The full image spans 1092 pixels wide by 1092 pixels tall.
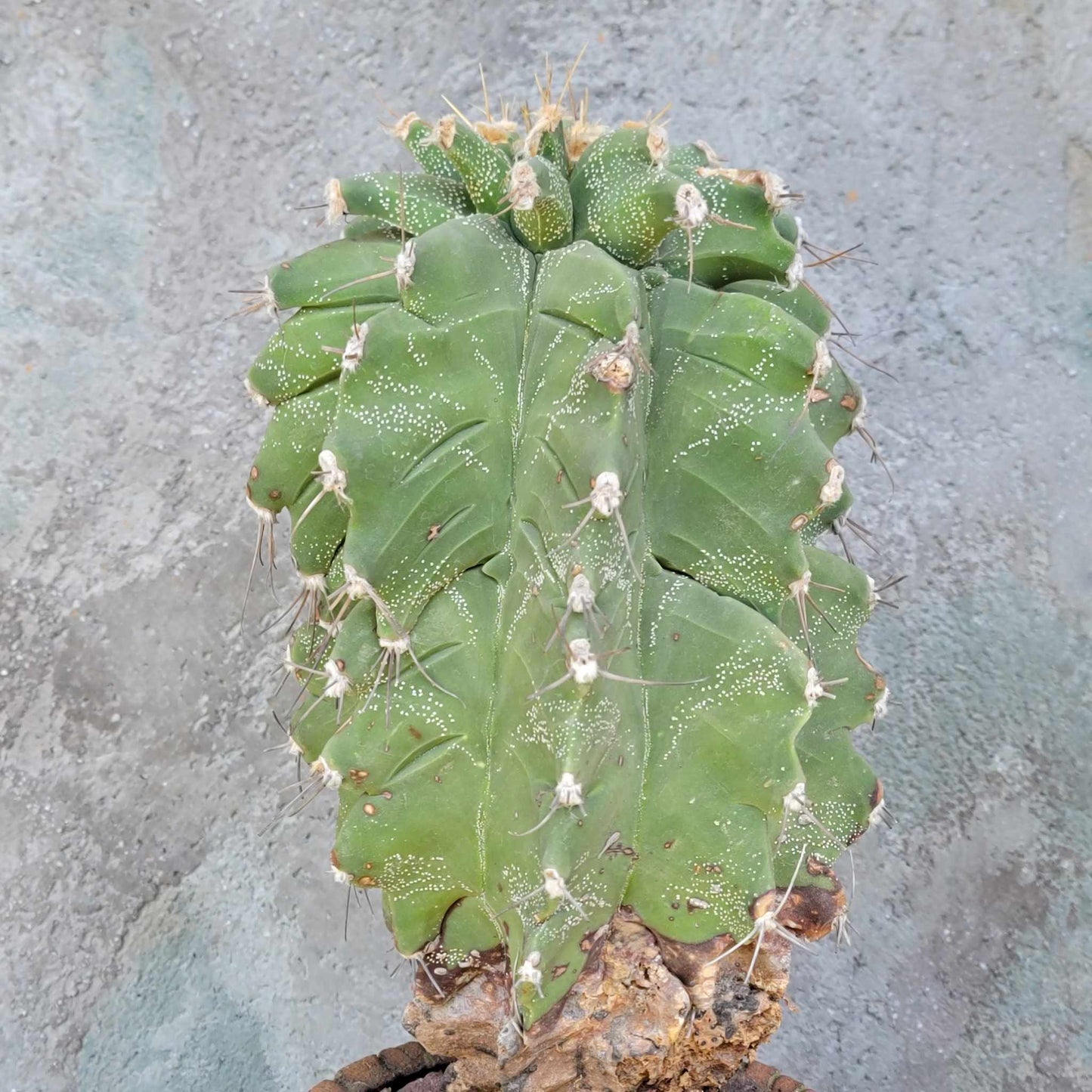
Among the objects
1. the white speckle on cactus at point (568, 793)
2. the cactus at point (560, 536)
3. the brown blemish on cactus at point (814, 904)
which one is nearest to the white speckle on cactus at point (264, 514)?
the cactus at point (560, 536)

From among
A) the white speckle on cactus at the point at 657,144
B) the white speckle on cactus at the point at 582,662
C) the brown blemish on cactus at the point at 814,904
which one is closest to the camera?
the white speckle on cactus at the point at 582,662

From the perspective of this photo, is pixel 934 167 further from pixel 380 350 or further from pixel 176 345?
pixel 176 345

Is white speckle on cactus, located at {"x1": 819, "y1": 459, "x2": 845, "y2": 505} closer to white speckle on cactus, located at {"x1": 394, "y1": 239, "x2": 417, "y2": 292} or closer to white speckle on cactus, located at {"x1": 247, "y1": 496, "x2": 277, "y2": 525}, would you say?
white speckle on cactus, located at {"x1": 394, "y1": 239, "x2": 417, "y2": 292}

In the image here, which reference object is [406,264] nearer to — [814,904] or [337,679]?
[337,679]

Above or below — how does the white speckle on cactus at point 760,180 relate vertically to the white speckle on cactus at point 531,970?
above

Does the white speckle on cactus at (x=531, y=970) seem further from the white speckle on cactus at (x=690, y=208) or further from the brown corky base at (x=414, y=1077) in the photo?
the white speckle on cactus at (x=690, y=208)

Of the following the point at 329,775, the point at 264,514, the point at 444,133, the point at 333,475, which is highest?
the point at 444,133

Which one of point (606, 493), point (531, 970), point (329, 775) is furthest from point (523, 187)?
point (531, 970)
